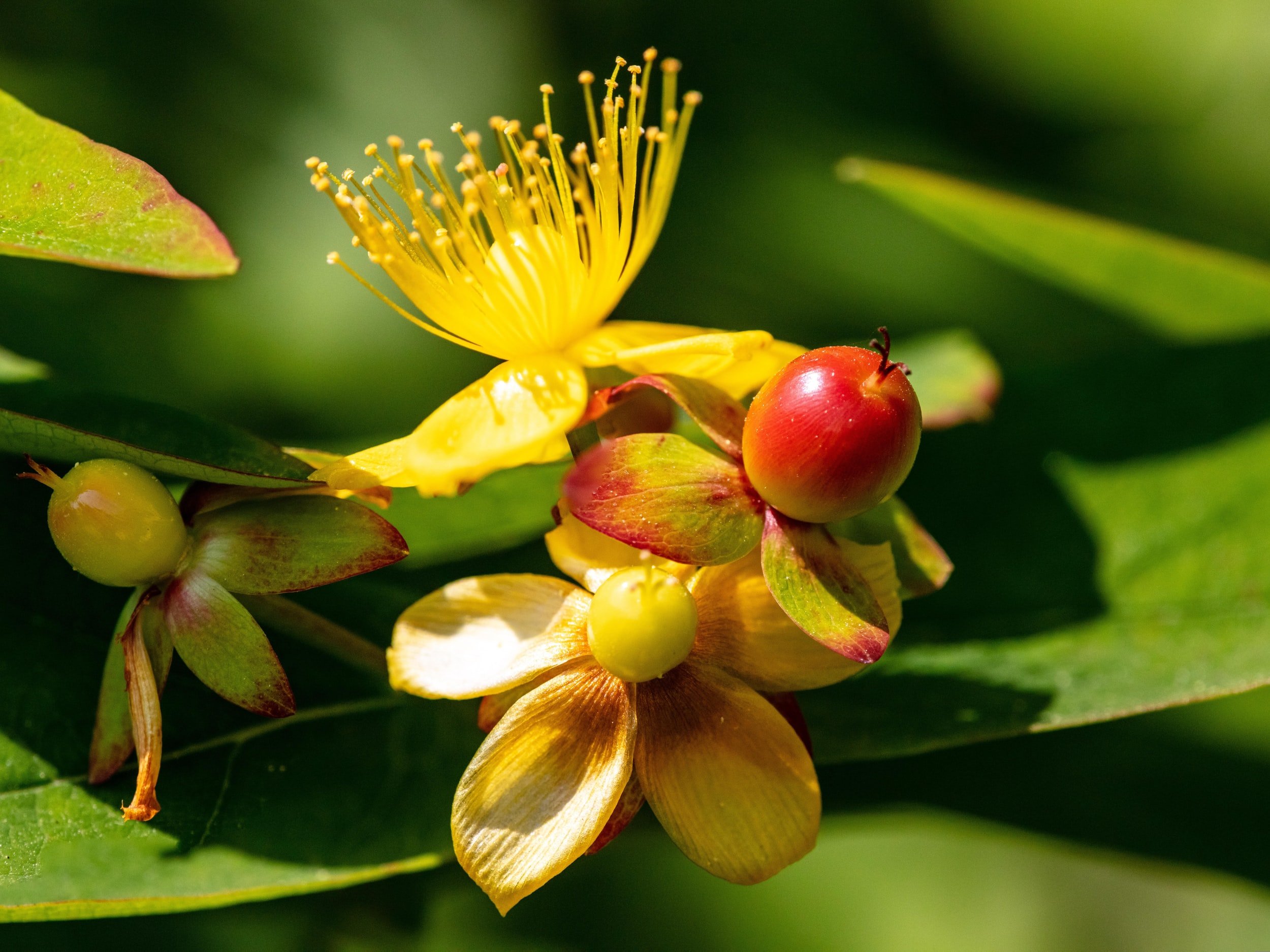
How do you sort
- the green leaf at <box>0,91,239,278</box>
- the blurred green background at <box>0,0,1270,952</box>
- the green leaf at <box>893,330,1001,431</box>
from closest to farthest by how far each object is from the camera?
1. the green leaf at <box>0,91,239,278</box>
2. the green leaf at <box>893,330,1001,431</box>
3. the blurred green background at <box>0,0,1270,952</box>

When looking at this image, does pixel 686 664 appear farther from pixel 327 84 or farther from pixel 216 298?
pixel 327 84

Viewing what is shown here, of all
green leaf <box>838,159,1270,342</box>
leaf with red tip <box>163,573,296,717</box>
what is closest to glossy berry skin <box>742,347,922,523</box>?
leaf with red tip <box>163,573,296,717</box>

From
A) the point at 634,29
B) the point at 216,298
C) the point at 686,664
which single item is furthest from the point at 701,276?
the point at 686,664

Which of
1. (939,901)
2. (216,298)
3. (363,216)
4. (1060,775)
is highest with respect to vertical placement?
(363,216)

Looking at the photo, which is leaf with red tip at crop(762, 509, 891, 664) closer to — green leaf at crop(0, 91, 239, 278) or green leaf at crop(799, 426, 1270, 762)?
green leaf at crop(799, 426, 1270, 762)

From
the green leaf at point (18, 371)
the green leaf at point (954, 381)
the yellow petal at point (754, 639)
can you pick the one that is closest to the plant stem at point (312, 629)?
the yellow petal at point (754, 639)

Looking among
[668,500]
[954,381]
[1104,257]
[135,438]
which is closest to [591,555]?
[668,500]

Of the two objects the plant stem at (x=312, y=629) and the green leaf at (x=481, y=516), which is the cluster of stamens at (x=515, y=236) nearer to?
the green leaf at (x=481, y=516)

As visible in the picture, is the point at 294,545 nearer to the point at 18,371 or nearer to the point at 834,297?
the point at 18,371
